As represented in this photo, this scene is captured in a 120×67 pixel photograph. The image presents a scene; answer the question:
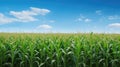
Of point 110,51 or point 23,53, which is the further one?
point 110,51

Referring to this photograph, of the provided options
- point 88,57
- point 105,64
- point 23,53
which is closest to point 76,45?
point 88,57

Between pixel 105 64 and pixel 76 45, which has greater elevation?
pixel 76 45

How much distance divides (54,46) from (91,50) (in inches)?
50.7

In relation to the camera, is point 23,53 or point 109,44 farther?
point 109,44

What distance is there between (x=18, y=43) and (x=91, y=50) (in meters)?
2.76

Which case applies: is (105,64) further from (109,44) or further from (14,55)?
(14,55)

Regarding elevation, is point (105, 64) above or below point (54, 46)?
below

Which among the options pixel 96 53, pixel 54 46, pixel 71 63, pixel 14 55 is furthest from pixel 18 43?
pixel 96 53

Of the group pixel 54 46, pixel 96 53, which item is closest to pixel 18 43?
pixel 54 46

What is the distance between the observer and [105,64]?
26.4 ft

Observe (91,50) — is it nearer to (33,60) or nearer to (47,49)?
(47,49)

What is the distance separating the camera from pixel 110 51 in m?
8.54

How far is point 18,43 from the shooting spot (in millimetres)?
8922

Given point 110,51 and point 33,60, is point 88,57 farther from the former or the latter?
point 33,60
